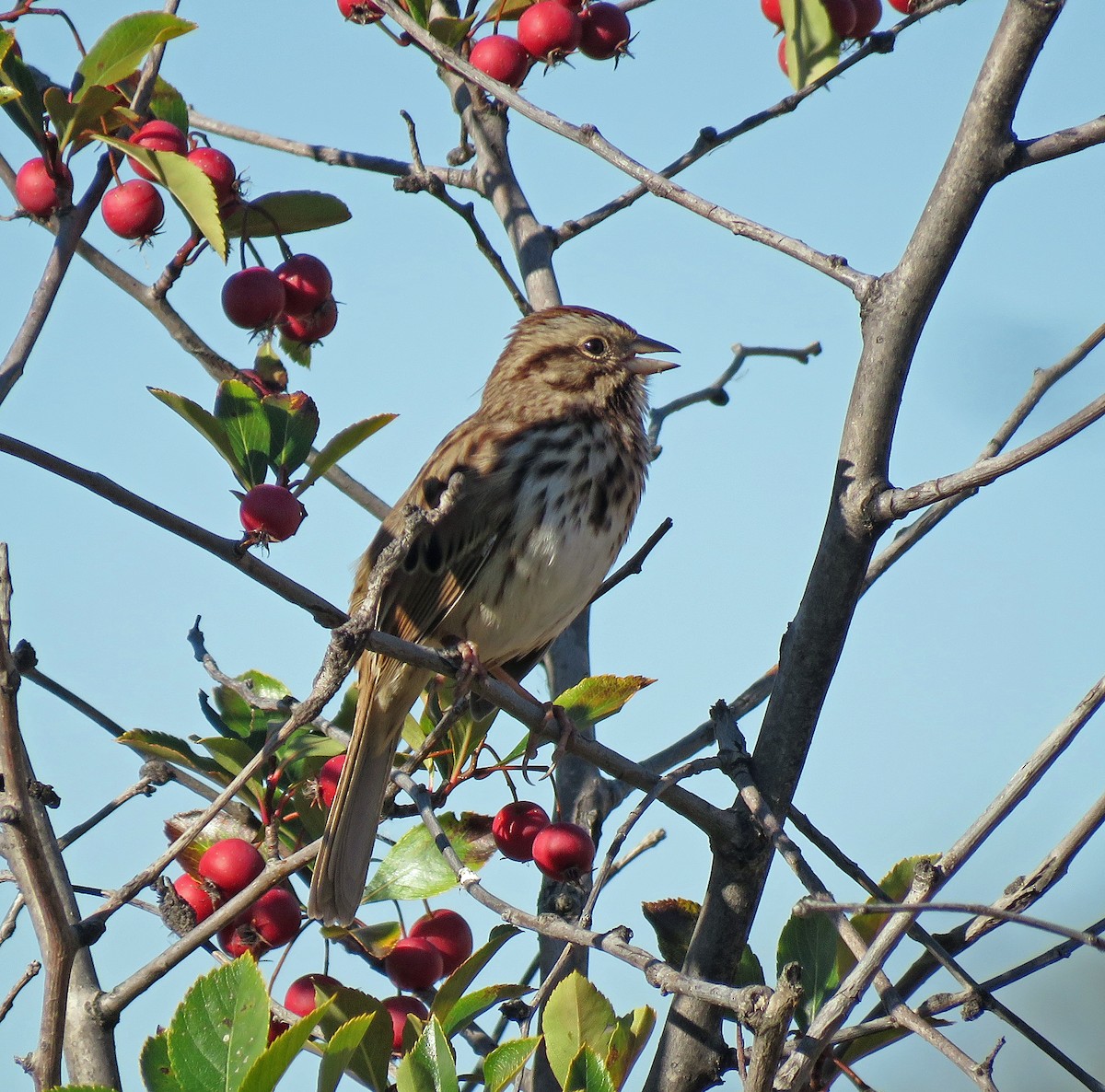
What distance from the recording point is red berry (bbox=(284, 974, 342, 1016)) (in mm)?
2914

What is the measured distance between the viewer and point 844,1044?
2607mm

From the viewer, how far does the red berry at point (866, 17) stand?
325 cm

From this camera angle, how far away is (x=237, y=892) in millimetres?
3061

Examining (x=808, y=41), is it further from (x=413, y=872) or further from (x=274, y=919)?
(x=274, y=919)

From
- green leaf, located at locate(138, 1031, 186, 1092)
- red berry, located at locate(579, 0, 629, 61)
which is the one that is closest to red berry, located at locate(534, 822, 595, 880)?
green leaf, located at locate(138, 1031, 186, 1092)

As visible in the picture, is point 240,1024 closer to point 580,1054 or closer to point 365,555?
point 580,1054

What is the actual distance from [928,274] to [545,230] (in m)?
1.76

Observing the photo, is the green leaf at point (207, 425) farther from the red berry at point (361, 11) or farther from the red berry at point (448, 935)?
the red berry at point (361, 11)

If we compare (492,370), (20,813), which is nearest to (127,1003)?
(20,813)

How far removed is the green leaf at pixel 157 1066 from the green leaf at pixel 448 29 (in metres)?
2.48

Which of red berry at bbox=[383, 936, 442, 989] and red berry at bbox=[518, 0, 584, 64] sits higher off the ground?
red berry at bbox=[518, 0, 584, 64]

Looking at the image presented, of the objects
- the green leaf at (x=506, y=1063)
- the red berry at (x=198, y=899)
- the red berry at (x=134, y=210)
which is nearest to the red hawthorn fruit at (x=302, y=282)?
the red berry at (x=134, y=210)

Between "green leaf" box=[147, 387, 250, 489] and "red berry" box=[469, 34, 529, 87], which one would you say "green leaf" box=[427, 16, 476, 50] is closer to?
"red berry" box=[469, 34, 529, 87]

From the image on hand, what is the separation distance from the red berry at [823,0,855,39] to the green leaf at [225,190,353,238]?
3.73 feet
